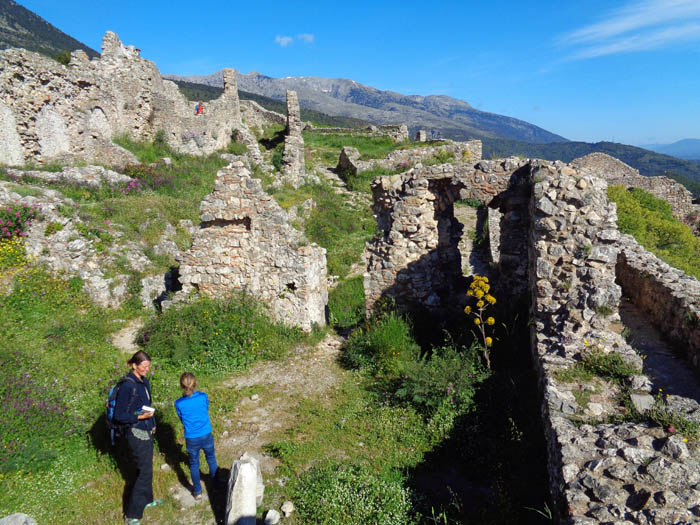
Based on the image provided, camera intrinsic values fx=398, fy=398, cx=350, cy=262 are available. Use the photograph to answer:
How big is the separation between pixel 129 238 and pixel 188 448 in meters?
8.89

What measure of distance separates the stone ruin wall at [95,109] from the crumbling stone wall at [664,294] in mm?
19118

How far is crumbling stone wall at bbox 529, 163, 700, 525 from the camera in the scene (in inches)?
129

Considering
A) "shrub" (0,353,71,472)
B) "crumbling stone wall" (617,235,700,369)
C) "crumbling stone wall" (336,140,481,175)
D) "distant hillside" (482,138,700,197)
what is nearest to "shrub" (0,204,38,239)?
"shrub" (0,353,71,472)

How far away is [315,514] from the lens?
455 centimetres

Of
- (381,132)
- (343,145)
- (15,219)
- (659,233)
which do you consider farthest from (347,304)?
(381,132)

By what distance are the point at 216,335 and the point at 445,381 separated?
471 cm

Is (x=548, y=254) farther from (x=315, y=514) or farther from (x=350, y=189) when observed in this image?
(x=350, y=189)

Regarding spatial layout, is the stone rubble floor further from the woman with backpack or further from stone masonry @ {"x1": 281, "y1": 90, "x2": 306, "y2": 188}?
stone masonry @ {"x1": 281, "y1": 90, "x2": 306, "y2": 188}

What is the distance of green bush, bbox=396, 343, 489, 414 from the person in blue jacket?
288 centimetres

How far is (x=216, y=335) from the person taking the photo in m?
8.19

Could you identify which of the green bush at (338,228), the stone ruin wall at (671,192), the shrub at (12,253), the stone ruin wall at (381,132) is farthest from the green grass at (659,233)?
the shrub at (12,253)

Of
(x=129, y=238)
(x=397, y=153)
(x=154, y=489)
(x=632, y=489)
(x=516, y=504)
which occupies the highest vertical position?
(x=397, y=153)

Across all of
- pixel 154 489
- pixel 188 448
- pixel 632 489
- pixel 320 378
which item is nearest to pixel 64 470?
pixel 154 489

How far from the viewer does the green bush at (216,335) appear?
7820 mm
